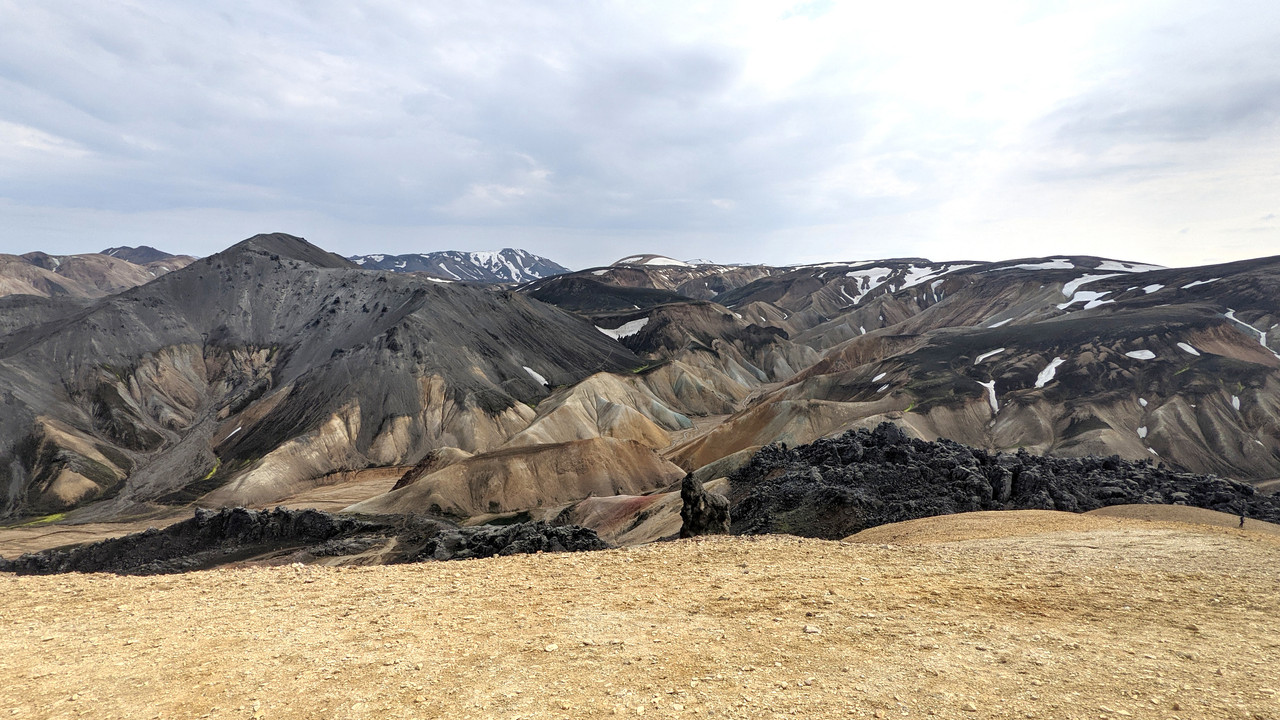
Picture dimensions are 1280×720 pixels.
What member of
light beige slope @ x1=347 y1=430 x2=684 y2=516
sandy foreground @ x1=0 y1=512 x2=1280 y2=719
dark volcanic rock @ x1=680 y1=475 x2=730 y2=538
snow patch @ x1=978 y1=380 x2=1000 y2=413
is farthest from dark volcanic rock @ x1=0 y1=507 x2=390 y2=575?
snow patch @ x1=978 y1=380 x2=1000 y2=413

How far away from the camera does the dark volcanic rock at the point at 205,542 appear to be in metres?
35.8

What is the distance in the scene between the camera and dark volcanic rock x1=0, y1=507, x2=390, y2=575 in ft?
118

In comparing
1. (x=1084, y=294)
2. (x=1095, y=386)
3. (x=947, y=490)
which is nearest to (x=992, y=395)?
(x=1095, y=386)

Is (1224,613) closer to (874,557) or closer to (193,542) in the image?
(874,557)

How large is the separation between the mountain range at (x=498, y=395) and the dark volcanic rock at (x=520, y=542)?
406 inches

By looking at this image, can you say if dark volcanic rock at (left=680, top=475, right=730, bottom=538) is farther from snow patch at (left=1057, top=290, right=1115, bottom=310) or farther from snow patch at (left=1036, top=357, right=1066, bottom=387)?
snow patch at (left=1057, top=290, right=1115, bottom=310)

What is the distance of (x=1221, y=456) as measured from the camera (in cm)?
6631

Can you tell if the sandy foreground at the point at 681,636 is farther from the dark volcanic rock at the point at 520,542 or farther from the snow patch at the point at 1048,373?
the snow patch at the point at 1048,373

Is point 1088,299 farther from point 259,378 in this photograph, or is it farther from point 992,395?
point 259,378

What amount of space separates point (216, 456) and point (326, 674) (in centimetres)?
8662

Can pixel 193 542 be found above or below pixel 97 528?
above

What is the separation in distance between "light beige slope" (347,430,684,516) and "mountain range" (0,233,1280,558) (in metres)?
0.22

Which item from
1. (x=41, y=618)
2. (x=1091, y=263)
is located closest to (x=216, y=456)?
(x=41, y=618)

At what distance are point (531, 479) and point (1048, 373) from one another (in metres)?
72.6
